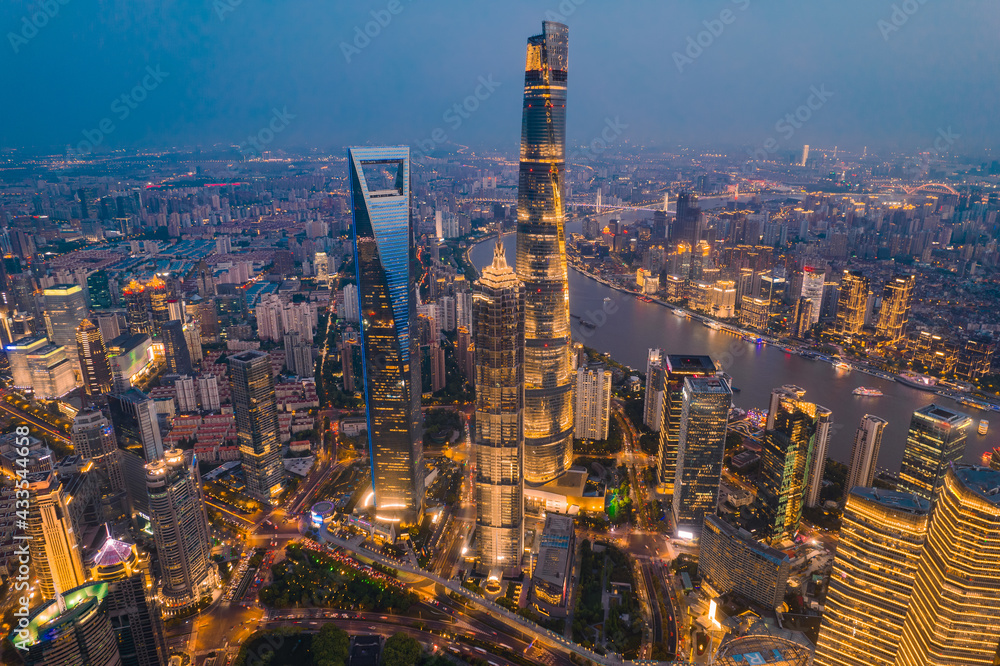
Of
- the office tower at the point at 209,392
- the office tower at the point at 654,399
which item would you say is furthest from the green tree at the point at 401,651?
the office tower at the point at 209,392

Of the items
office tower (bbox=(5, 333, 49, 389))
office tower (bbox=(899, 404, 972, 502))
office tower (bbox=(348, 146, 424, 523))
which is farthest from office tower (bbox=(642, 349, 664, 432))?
office tower (bbox=(5, 333, 49, 389))

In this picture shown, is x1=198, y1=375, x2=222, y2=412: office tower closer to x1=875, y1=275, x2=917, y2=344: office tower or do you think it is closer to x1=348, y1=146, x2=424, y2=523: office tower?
x1=348, y1=146, x2=424, y2=523: office tower

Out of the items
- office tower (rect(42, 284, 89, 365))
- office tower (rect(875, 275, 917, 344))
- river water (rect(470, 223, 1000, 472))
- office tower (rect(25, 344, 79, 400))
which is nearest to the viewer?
river water (rect(470, 223, 1000, 472))

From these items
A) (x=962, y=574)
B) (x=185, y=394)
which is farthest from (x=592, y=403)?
(x=185, y=394)

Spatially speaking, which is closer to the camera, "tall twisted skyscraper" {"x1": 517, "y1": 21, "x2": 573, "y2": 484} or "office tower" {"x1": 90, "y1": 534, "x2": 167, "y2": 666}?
"office tower" {"x1": 90, "y1": 534, "x2": 167, "y2": 666}

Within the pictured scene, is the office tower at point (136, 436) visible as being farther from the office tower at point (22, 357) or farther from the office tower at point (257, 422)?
the office tower at point (22, 357)

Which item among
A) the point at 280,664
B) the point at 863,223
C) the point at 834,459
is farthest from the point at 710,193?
the point at 280,664
